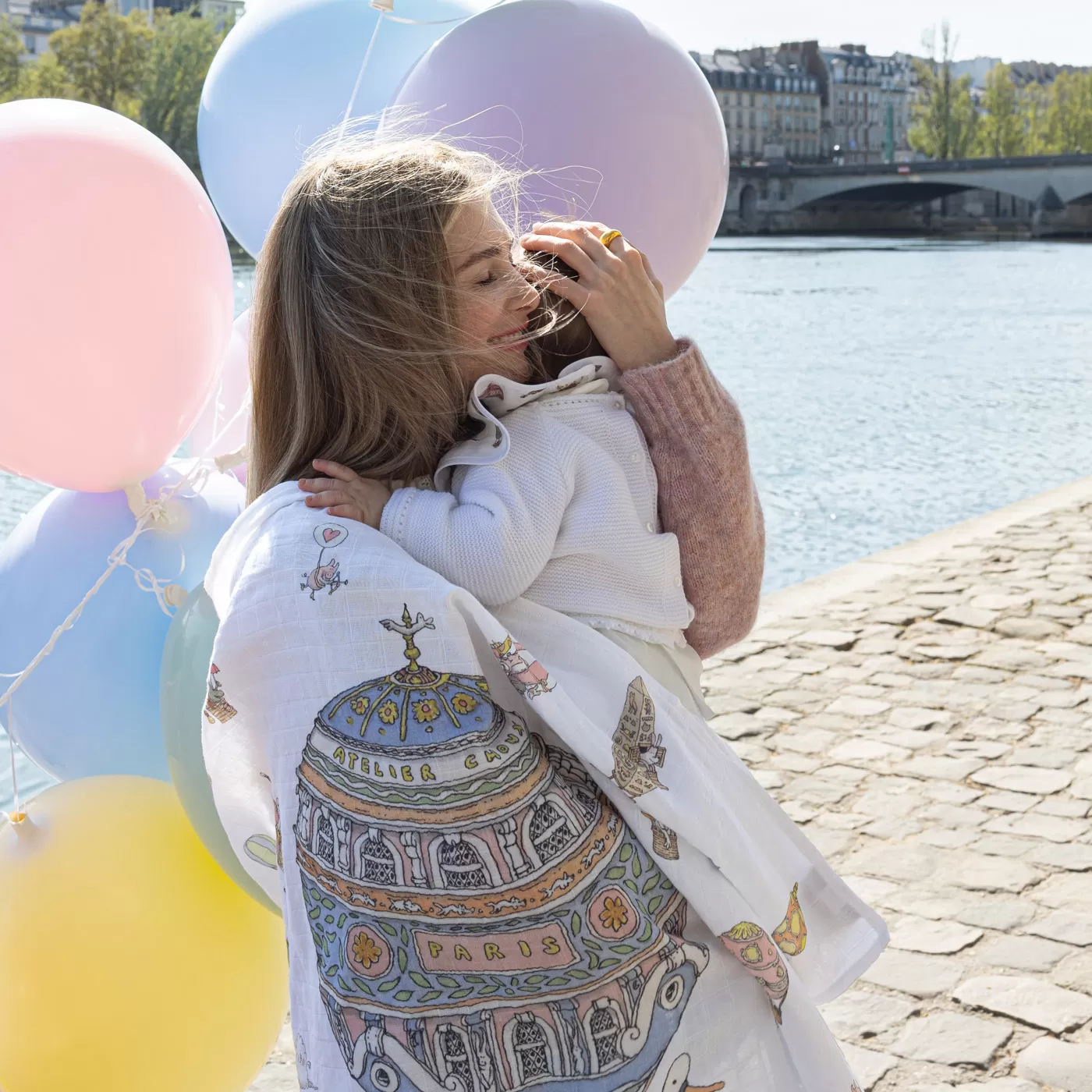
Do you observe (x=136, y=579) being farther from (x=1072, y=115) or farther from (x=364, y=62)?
(x=1072, y=115)

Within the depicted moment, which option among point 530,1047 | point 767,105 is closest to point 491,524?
point 530,1047

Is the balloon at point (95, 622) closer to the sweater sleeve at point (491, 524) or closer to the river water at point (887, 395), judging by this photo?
the river water at point (887, 395)

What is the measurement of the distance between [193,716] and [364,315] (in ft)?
2.32

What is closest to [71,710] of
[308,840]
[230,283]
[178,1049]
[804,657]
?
[178,1049]

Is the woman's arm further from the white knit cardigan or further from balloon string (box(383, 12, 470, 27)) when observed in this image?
balloon string (box(383, 12, 470, 27))

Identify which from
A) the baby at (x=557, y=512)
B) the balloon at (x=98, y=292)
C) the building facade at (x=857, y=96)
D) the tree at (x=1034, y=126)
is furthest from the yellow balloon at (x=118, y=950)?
the building facade at (x=857, y=96)

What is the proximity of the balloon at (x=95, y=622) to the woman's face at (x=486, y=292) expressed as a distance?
0.75m

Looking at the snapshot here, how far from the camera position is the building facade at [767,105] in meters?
98.4

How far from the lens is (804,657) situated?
540 cm

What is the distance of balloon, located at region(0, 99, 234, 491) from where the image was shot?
1.78 m

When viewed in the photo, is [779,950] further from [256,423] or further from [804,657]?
[804,657]

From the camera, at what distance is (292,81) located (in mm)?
2229

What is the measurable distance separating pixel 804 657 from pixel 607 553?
13.4 feet

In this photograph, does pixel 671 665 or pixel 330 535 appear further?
pixel 671 665
